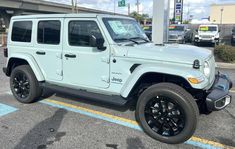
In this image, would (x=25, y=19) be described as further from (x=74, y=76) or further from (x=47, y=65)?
(x=74, y=76)

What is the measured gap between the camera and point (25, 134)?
375cm

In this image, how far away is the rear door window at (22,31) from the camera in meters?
5.01

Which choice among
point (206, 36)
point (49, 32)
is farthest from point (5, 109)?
point (206, 36)

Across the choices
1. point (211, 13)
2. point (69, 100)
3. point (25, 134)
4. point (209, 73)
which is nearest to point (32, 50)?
point (69, 100)

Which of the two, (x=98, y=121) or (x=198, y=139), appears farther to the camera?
(x=98, y=121)

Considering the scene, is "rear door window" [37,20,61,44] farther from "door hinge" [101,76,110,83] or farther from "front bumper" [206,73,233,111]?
"front bumper" [206,73,233,111]

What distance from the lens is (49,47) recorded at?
186 inches

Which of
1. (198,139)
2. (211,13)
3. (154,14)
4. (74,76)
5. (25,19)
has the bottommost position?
(198,139)

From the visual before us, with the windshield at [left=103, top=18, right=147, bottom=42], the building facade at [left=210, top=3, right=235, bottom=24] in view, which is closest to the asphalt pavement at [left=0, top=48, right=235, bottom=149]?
the windshield at [left=103, top=18, right=147, bottom=42]

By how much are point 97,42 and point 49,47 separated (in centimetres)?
139

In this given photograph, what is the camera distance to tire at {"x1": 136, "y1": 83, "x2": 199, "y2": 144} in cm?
328

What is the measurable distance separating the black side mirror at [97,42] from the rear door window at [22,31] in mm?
1913

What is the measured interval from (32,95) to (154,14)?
6284 mm

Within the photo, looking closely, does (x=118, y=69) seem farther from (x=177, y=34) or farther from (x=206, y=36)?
(x=206, y=36)
